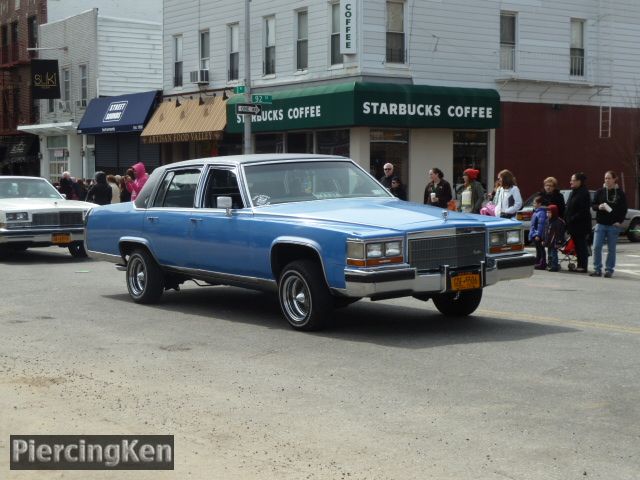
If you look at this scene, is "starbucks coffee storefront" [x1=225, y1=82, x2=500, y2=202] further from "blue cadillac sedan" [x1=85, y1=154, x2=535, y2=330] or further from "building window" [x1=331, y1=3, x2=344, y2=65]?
"blue cadillac sedan" [x1=85, y1=154, x2=535, y2=330]

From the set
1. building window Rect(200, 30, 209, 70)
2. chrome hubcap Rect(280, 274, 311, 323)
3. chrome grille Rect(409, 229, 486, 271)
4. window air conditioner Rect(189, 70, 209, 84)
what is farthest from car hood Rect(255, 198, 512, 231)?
building window Rect(200, 30, 209, 70)

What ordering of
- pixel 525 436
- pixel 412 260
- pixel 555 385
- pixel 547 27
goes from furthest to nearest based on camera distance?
pixel 547 27 → pixel 412 260 → pixel 555 385 → pixel 525 436

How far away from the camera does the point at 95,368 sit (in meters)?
8.77

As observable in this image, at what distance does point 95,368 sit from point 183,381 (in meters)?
0.97

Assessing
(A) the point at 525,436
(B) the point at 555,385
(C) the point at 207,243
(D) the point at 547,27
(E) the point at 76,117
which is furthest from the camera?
(E) the point at 76,117

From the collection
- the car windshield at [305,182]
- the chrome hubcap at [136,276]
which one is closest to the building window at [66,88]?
the chrome hubcap at [136,276]

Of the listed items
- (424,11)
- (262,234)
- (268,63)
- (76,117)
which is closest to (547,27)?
(424,11)

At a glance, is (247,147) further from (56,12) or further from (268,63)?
(56,12)

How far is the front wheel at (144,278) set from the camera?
41.4ft

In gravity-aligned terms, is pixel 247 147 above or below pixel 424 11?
below

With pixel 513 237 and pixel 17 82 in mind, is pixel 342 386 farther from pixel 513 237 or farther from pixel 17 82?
pixel 17 82

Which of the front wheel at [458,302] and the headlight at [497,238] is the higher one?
the headlight at [497,238]

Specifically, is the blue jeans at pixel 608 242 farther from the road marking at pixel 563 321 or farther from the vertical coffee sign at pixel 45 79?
the vertical coffee sign at pixel 45 79

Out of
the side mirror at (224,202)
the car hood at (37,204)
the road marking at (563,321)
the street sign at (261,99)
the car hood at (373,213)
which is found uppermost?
the street sign at (261,99)
